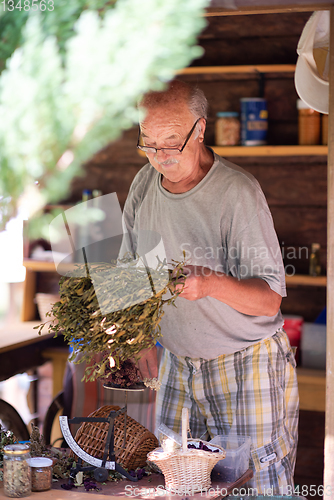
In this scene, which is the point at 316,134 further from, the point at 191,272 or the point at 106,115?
the point at 191,272

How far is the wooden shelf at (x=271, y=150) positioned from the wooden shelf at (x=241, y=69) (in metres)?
0.35

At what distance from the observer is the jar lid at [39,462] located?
1.12 meters

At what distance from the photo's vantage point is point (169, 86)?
4.52 ft

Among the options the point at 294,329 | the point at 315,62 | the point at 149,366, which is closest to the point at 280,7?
the point at 315,62

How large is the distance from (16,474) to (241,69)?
1949 millimetres

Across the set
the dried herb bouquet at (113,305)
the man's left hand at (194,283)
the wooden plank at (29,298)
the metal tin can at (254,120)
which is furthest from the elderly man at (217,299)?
the wooden plank at (29,298)

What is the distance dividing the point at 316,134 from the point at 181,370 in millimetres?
1331

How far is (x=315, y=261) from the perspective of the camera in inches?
96.2

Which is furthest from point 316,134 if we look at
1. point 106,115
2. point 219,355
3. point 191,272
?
point 191,272

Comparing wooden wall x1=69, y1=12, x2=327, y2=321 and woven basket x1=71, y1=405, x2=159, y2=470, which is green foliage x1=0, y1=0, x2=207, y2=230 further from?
woven basket x1=71, y1=405, x2=159, y2=470

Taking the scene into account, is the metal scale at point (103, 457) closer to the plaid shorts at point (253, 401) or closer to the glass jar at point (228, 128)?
the plaid shorts at point (253, 401)

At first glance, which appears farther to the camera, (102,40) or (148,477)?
(102,40)

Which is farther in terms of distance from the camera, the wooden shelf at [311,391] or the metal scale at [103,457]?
the wooden shelf at [311,391]

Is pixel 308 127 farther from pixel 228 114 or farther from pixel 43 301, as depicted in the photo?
pixel 43 301
